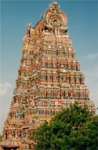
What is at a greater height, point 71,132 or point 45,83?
point 45,83

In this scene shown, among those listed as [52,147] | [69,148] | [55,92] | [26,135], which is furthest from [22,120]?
[69,148]

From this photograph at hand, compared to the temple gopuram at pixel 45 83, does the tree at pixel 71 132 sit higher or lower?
lower

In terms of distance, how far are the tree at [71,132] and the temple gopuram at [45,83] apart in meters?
9.50

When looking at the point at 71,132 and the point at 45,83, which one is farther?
the point at 45,83

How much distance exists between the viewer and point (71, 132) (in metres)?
27.3

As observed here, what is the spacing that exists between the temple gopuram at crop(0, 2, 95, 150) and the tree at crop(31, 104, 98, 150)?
9504 millimetres

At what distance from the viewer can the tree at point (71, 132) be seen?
2523cm

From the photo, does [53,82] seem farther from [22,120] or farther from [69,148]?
[69,148]

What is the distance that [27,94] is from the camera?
46188 millimetres

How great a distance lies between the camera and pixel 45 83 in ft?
140

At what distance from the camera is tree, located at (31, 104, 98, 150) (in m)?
25.2

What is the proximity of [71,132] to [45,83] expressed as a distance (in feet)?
54.6

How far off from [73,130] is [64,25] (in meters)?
28.0

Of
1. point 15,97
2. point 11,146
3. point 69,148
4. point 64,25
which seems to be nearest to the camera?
point 69,148
